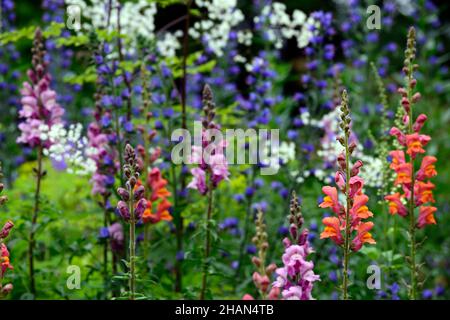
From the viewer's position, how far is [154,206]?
5.03 m

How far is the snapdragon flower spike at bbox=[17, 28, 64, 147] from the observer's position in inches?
183

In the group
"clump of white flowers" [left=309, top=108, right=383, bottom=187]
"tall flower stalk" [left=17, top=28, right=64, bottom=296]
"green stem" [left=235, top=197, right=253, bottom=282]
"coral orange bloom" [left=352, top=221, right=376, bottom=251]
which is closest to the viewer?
"coral orange bloom" [left=352, top=221, right=376, bottom=251]

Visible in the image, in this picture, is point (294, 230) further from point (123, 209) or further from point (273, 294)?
point (123, 209)

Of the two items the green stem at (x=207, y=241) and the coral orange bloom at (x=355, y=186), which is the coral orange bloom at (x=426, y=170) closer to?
the coral orange bloom at (x=355, y=186)

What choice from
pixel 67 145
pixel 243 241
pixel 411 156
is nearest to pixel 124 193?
pixel 67 145

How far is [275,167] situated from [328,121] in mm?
561

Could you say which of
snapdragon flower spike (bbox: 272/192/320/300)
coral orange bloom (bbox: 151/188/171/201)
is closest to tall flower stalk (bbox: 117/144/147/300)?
snapdragon flower spike (bbox: 272/192/320/300)

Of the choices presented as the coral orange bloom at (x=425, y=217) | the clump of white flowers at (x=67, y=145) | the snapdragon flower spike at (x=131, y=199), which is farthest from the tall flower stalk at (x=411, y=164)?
the clump of white flowers at (x=67, y=145)

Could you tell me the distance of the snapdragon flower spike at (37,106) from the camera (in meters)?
4.65

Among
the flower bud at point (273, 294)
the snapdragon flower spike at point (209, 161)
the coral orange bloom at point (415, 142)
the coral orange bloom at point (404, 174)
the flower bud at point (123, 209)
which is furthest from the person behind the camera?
the snapdragon flower spike at point (209, 161)

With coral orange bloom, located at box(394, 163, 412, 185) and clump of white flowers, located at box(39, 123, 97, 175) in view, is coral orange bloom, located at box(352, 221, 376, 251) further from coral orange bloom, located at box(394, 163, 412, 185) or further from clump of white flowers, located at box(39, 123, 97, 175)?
clump of white flowers, located at box(39, 123, 97, 175)

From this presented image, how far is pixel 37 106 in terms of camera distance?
15.4 ft
